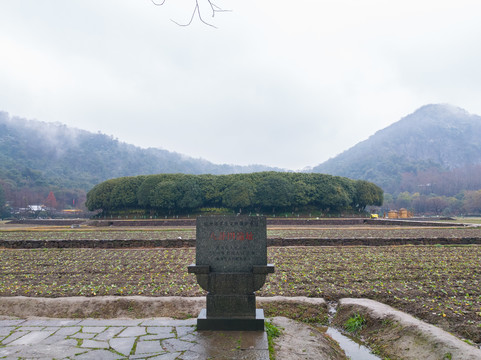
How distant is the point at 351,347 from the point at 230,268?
7.32ft

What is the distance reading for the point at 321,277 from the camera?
945 centimetres

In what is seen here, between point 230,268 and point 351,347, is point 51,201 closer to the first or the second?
point 230,268

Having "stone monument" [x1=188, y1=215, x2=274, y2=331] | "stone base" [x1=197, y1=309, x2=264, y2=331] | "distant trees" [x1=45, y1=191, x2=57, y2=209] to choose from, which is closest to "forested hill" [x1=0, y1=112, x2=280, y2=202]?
"distant trees" [x1=45, y1=191, x2=57, y2=209]

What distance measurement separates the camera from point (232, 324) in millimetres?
5227

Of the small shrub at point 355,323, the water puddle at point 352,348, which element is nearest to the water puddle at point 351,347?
the water puddle at point 352,348

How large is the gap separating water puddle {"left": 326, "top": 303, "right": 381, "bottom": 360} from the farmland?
1345mm

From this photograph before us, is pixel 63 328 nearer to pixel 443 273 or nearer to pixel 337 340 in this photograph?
pixel 337 340

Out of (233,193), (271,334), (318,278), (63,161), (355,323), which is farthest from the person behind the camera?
(63,161)

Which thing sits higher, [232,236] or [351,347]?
[232,236]

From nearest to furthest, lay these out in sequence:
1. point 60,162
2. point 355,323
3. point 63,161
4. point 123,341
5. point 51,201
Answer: point 123,341, point 355,323, point 51,201, point 60,162, point 63,161

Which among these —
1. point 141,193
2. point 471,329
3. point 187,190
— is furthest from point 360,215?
point 471,329

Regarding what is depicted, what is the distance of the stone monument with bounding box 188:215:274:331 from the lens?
17.3ft

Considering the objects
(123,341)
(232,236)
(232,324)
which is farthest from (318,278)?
(123,341)

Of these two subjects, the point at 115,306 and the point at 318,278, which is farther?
the point at 318,278
